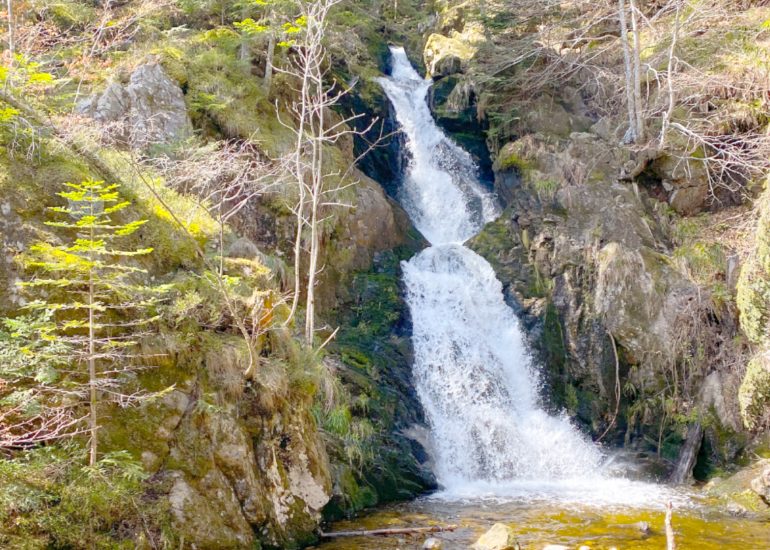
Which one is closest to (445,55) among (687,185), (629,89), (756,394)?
(629,89)

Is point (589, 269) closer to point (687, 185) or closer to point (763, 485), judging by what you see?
point (687, 185)

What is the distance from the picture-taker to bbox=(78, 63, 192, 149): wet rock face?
37.3 ft

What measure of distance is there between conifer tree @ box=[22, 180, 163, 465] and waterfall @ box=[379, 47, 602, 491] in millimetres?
7099

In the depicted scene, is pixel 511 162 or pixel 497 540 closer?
pixel 497 540

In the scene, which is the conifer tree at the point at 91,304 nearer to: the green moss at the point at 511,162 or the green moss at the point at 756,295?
the green moss at the point at 756,295

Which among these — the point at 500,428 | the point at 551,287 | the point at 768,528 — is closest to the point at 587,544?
the point at 768,528

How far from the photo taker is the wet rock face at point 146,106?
11.4 meters

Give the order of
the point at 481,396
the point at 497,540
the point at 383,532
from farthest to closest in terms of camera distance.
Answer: the point at 481,396
the point at 383,532
the point at 497,540

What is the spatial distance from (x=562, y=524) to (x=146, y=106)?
11270mm

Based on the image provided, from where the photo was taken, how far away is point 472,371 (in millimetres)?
13234

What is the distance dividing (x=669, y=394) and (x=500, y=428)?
3.79m

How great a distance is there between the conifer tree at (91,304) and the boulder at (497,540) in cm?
461

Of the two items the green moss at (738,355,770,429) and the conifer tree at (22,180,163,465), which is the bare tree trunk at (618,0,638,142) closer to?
the green moss at (738,355,770,429)

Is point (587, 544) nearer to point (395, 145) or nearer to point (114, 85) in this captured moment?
point (114, 85)
